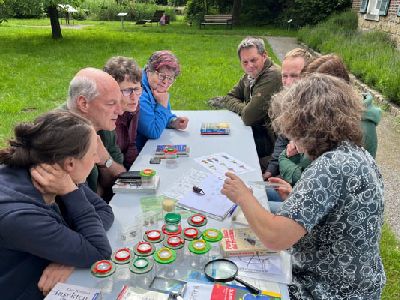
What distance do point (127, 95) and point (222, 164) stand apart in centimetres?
84

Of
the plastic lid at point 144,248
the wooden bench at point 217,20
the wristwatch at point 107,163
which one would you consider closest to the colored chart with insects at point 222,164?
the wristwatch at point 107,163

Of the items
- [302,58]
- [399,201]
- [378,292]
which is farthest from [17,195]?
[399,201]

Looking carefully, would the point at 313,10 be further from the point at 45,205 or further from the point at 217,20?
the point at 45,205

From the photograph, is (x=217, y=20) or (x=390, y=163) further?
(x=217, y=20)

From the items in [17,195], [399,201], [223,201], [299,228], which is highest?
[17,195]

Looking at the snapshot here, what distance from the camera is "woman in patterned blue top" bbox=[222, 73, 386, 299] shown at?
148 centimetres

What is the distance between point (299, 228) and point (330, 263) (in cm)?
27

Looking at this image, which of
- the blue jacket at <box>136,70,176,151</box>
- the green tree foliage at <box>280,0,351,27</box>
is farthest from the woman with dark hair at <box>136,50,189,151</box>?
the green tree foliage at <box>280,0,351,27</box>

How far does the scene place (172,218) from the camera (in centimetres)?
183

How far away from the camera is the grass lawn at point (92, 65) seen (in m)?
6.00

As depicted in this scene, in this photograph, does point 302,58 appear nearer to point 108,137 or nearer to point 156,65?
point 156,65

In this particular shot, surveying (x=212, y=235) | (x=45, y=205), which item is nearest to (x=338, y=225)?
(x=212, y=235)

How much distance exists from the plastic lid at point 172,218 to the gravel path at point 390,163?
2.31m

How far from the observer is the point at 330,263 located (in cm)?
161
